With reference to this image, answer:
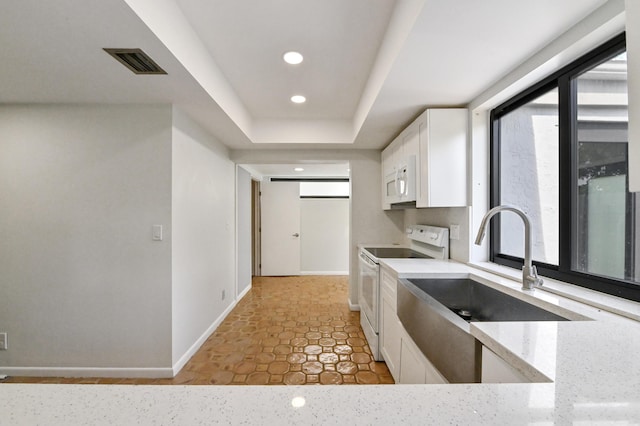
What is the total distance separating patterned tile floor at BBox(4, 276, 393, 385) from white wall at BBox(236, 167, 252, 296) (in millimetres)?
396

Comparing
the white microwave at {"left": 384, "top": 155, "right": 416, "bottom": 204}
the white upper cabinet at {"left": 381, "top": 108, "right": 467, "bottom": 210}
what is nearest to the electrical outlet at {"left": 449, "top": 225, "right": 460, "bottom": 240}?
the white upper cabinet at {"left": 381, "top": 108, "right": 467, "bottom": 210}

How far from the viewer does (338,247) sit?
5586 millimetres

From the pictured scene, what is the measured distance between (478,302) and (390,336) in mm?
680

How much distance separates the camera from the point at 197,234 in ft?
8.31

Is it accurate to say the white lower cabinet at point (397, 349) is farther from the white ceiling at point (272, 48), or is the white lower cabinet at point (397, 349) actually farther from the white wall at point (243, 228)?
the white wall at point (243, 228)

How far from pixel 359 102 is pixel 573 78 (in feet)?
5.40

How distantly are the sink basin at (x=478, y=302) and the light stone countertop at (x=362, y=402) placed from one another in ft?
2.27

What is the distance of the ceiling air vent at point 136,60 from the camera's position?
4.64 ft

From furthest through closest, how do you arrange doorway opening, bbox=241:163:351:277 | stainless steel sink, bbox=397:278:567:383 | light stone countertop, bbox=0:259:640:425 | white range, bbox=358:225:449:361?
doorway opening, bbox=241:163:351:277, white range, bbox=358:225:449:361, stainless steel sink, bbox=397:278:567:383, light stone countertop, bbox=0:259:640:425

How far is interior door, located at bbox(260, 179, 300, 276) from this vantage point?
5363 mm

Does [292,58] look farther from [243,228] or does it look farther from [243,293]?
[243,293]

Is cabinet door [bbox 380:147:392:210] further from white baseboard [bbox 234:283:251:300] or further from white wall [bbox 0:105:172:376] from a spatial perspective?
white baseboard [bbox 234:283:251:300]

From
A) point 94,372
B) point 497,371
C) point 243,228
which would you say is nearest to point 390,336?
point 497,371

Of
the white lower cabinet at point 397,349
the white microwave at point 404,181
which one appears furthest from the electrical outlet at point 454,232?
the white lower cabinet at point 397,349
